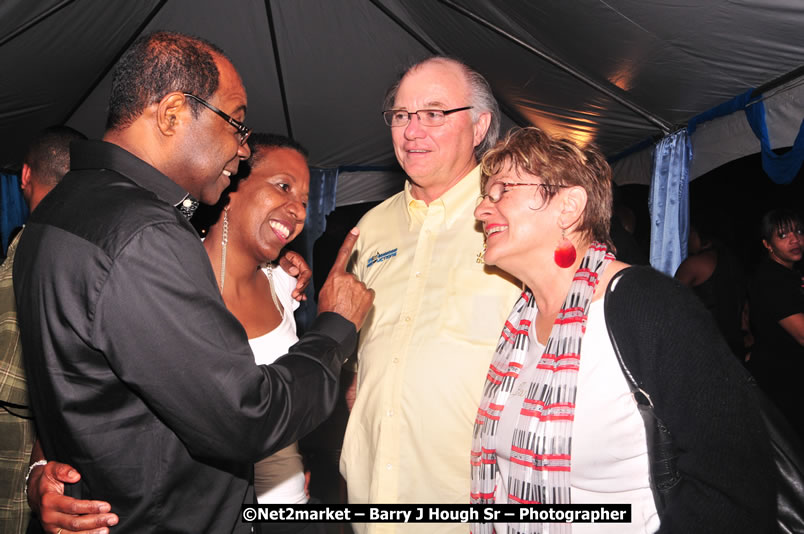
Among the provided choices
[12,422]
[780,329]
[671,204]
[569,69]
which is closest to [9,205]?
[12,422]

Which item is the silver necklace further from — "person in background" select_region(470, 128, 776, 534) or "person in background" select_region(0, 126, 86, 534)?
"person in background" select_region(470, 128, 776, 534)

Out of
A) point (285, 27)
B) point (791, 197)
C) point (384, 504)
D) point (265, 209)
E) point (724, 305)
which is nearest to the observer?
point (384, 504)

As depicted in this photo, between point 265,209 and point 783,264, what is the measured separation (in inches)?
150

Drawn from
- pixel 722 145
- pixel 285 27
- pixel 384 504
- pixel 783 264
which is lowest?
pixel 384 504

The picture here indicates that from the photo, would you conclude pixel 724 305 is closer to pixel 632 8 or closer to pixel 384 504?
pixel 632 8

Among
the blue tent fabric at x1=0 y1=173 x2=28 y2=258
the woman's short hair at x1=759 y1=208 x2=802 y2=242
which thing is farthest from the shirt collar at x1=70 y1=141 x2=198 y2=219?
the blue tent fabric at x1=0 y1=173 x2=28 y2=258

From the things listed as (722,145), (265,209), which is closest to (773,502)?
(265,209)

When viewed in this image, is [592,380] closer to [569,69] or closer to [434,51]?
[569,69]

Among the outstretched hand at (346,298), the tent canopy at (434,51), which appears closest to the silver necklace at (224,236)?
the outstretched hand at (346,298)

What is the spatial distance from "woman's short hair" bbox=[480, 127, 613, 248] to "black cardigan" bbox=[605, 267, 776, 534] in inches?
15.9

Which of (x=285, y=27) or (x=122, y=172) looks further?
(x=285, y=27)

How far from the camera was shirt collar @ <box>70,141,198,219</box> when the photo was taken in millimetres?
1305

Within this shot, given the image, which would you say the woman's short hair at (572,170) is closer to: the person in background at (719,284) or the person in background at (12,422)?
the person in background at (12,422)

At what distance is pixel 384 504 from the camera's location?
71.3 inches
